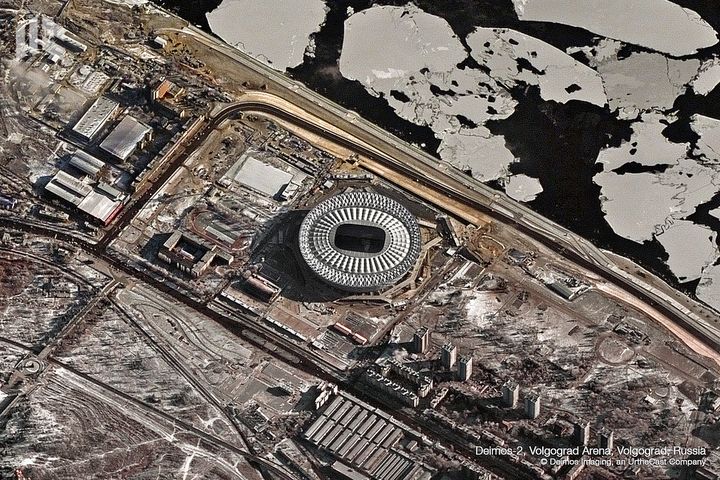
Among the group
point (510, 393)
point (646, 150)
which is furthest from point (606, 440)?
point (646, 150)

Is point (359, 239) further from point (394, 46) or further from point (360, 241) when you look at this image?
point (394, 46)

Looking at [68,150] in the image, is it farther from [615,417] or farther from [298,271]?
A: [615,417]

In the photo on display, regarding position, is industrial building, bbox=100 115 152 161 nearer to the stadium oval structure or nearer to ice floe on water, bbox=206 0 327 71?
ice floe on water, bbox=206 0 327 71

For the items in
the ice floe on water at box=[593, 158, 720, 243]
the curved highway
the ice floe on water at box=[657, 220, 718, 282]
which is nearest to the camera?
the curved highway

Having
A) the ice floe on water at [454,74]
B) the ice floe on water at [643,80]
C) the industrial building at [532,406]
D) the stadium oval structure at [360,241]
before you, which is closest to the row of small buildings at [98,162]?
the stadium oval structure at [360,241]

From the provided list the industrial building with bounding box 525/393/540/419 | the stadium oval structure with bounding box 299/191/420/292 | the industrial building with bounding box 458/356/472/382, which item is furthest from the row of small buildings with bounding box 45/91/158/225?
the industrial building with bounding box 525/393/540/419

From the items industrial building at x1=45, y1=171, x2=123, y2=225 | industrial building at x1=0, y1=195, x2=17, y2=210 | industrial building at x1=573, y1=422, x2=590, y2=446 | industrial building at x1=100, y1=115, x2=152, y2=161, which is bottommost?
industrial building at x1=573, y1=422, x2=590, y2=446
